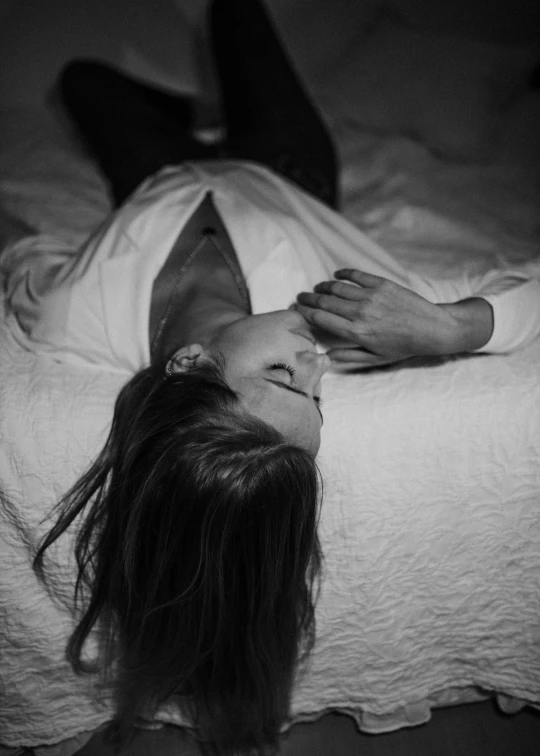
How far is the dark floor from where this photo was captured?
1.09m

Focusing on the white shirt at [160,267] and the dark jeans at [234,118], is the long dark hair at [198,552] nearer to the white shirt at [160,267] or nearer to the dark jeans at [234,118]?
the white shirt at [160,267]

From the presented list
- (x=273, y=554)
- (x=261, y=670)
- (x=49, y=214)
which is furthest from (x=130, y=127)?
(x=261, y=670)

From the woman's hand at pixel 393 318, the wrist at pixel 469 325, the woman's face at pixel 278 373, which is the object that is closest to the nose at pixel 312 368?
the woman's face at pixel 278 373

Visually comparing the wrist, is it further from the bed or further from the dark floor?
the dark floor

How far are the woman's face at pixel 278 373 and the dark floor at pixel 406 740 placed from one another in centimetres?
67

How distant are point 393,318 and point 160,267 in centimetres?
48

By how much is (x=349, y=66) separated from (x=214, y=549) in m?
1.50

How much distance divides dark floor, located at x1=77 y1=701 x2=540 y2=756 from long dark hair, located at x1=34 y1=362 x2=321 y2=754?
0.15 m

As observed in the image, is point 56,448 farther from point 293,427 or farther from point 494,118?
point 494,118

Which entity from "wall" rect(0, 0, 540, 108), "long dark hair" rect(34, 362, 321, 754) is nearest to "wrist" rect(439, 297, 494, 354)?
"long dark hair" rect(34, 362, 321, 754)

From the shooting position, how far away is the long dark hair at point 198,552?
77 cm

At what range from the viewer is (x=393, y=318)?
0.90m

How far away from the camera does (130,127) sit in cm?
140

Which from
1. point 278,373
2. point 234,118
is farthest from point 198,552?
point 234,118
